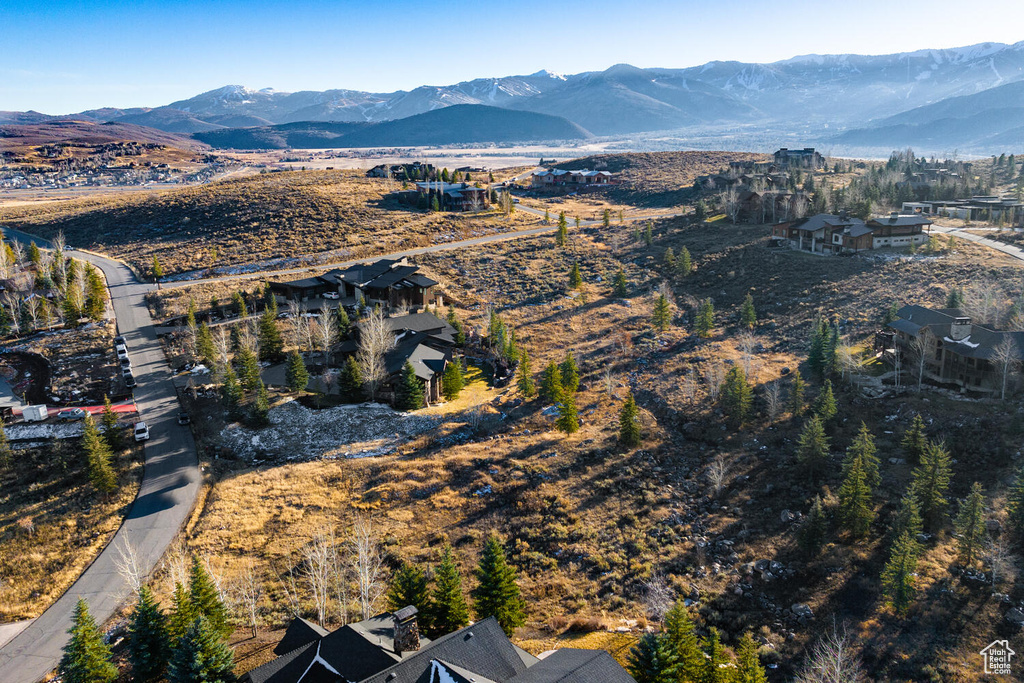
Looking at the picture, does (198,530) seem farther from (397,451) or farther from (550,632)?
(550,632)

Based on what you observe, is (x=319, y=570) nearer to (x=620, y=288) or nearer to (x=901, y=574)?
(x=901, y=574)

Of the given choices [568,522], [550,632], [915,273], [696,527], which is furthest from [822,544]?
[915,273]

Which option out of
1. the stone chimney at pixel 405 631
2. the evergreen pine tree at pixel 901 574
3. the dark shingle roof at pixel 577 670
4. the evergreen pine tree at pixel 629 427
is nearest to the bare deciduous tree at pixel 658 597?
the dark shingle roof at pixel 577 670

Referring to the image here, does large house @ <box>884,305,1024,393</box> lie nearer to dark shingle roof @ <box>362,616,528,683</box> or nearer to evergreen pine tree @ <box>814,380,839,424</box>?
evergreen pine tree @ <box>814,380,839,424</box>

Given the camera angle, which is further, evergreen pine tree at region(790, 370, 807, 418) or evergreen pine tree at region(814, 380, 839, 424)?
evergreen pine tree at region(790, 370, 807, 418)

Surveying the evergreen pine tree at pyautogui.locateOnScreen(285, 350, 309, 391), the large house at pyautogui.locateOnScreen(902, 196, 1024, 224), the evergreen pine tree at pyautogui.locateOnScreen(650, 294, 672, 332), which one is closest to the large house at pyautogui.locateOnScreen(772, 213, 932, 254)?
the large house at pyautogui.locateOnScreen(902, 196, 1024, 224)

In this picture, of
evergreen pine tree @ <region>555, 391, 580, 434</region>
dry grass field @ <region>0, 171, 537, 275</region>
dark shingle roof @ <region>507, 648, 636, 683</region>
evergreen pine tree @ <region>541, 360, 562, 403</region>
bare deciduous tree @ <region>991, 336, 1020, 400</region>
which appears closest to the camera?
dark shingle roof @ <region>507, 648, 636, 683</region>
